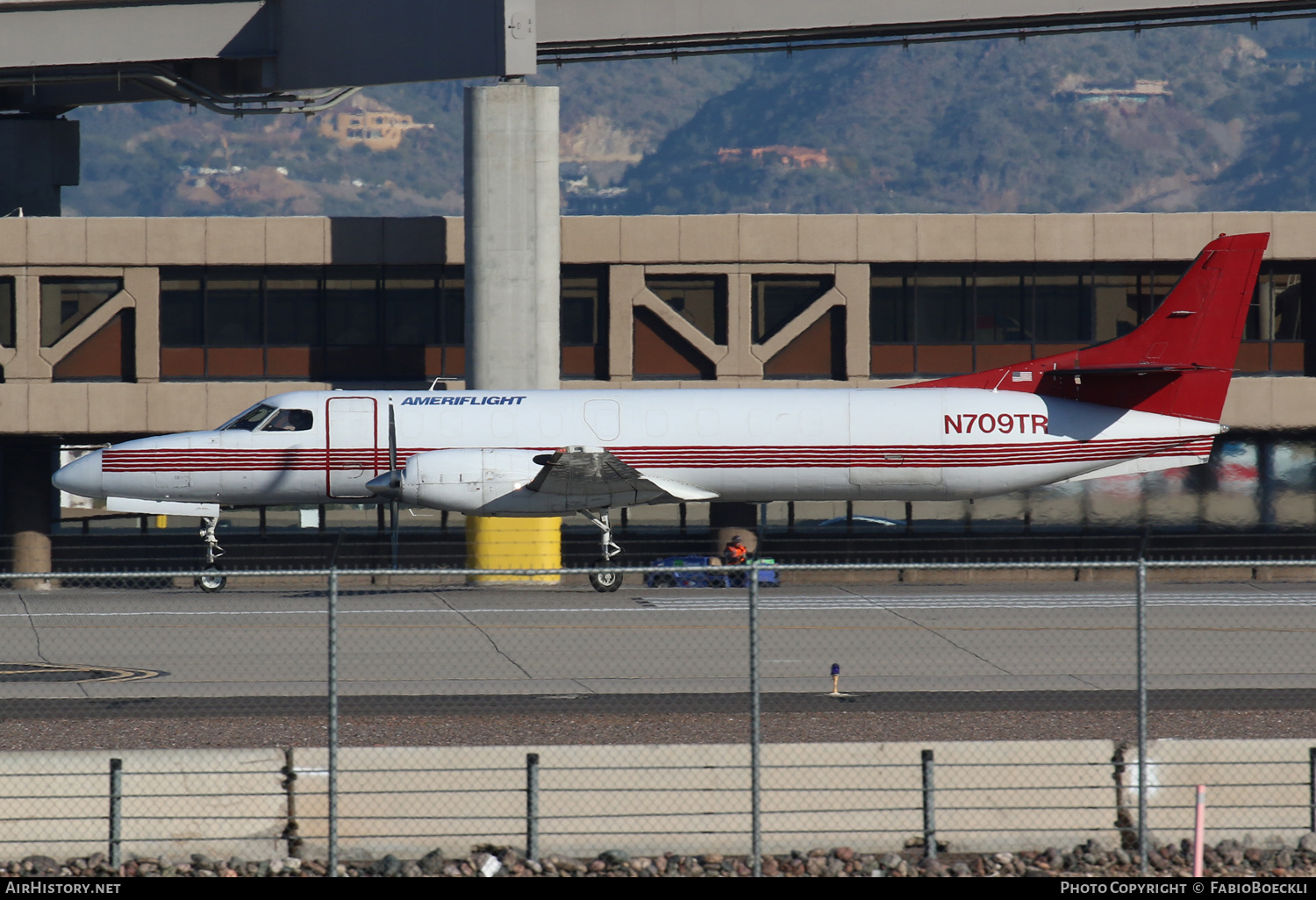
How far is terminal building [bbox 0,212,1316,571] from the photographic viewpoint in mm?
34812

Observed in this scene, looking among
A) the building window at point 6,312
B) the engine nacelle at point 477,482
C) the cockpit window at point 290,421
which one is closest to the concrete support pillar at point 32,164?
the building window at point 6,312

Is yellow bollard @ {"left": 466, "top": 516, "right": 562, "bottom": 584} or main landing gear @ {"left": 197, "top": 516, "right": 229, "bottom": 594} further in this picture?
yellow bollard @ {"left": 466, "top": 516, "right": 562, "bottom": 584}

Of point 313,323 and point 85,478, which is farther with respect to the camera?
point 313,323

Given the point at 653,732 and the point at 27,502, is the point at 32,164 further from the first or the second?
the point at 653,732

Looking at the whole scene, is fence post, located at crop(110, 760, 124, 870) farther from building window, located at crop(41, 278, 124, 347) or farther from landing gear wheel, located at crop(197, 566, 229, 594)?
building window, located at crop(41, 278, 124, 347)

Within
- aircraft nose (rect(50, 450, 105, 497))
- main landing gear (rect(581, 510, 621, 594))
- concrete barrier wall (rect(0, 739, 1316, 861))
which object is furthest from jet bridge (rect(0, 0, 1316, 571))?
concrete barrier wall (rect(0, 739, 1316, 861))

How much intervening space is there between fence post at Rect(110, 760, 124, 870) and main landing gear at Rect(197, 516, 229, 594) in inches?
659

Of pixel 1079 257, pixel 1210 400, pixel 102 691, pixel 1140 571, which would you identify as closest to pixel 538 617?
pixel 102 691

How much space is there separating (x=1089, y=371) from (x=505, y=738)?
19150mm

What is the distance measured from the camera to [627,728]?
52.1 ft

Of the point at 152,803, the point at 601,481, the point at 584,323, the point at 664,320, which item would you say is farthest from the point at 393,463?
the point at 152,803

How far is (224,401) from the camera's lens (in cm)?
3475

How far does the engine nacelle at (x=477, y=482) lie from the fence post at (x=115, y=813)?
16728 millimetres

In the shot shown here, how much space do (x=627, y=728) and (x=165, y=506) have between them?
1772 centimetres
